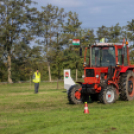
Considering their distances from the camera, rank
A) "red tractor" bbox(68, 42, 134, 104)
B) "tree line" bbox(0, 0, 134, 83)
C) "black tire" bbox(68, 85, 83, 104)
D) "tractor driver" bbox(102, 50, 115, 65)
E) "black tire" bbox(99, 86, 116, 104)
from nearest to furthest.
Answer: "black tire" bbox(99, 86, 116, 104), "black tire" bbox(68, 85, 83, 104), "red tractor" bbox(68, 42, 134, 104), "tractor driver" bbox(102, 50, 115, 65), "tree line" bbox(0, 0, 134, 83)

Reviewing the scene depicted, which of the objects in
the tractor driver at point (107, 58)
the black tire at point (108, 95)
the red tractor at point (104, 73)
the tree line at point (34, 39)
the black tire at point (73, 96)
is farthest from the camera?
the tree line at point (34, 39)

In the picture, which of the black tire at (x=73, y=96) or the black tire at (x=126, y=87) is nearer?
the black tire at (x=73, y=96)

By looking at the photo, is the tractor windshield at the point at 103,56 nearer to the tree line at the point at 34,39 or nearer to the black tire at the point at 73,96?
the black tire at the point at 73,96

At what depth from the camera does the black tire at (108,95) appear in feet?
40.4

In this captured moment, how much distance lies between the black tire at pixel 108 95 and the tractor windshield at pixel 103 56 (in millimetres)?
1356

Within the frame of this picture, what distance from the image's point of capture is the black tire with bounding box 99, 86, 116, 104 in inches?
485

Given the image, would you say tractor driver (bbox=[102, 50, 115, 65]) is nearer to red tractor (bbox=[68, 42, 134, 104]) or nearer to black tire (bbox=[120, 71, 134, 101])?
red tractor (bbox=[68, 42, 134, 104])

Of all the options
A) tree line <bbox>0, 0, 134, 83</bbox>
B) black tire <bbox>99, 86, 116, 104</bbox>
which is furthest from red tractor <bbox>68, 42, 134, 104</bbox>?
tree line <bbox>0, 0, 134, 83</bbox>

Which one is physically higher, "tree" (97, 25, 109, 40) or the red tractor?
"tree" (97, 25, 109, 40)

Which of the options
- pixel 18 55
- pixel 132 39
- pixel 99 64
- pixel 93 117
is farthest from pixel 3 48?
pixel 93 117

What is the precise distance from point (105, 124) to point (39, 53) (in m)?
31.3

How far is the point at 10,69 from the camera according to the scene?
1430 inches

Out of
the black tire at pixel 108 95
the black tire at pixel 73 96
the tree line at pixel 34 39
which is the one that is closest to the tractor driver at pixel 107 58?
the black tire at pixel 108 95

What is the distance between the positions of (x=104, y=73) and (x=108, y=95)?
4.38 ft
